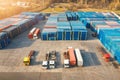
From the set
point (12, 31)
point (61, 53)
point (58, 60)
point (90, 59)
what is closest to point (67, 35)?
point (61, 53)

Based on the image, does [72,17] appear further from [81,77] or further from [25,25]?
[81,77]

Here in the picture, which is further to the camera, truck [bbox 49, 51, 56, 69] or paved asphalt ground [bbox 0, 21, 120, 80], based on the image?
truck [bbox 49, 51, 56, 69]

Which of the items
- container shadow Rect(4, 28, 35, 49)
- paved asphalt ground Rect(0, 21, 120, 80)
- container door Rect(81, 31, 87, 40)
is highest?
container door Rect(81, 31, 87, 40)

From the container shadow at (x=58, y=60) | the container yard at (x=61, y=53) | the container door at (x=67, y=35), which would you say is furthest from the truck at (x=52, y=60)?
the container door at (x=67, y=35)

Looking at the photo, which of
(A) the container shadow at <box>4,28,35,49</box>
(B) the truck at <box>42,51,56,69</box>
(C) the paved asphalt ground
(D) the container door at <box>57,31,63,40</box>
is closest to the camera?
(C) the paved asphalt ground

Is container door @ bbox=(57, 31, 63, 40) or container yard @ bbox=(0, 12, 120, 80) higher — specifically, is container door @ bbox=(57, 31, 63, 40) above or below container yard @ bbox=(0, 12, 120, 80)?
above

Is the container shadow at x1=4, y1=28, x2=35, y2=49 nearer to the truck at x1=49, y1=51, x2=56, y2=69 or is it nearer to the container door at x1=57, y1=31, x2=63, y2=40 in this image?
the container door at x1=57, y1=31, x2=63, y2=40

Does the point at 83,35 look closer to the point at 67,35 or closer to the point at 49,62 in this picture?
the point at 67,35

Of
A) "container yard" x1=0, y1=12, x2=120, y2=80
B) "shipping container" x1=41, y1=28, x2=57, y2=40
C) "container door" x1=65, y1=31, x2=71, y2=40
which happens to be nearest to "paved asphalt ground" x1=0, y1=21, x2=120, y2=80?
"container yard" x1=0, y1=12, x2=120, y2=80

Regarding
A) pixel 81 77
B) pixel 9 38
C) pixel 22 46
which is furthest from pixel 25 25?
pixel 81 77

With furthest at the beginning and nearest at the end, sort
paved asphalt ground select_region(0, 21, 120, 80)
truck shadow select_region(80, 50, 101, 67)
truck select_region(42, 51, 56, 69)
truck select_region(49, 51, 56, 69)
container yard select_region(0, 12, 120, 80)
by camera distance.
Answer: truck shadow select_region(80, 50, 101, 67), truck select_region(49, 51, 56, 69), truck select_region(42, 51, 56, 69), container yard select_region(0, 12, 120, 80), paved asphalt ground select_region(0, 21, 120, 80)
